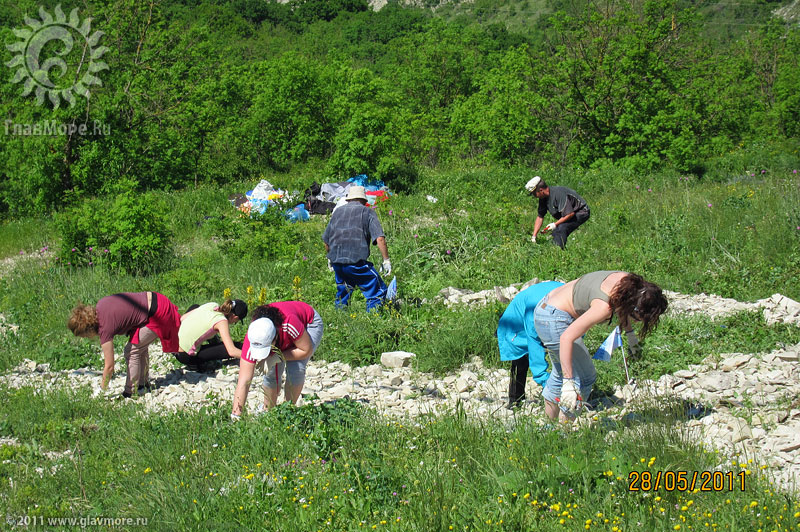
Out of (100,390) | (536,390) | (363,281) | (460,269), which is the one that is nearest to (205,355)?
(100,390)

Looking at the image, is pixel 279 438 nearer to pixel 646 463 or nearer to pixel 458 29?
pixel 646 463

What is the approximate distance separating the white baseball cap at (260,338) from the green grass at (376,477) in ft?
1.42

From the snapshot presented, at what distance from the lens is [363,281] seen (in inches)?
303

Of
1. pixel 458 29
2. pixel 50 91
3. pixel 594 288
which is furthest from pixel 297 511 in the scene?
pixel 458 29

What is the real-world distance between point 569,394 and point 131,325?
4.01 meters

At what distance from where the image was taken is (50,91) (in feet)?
48.5

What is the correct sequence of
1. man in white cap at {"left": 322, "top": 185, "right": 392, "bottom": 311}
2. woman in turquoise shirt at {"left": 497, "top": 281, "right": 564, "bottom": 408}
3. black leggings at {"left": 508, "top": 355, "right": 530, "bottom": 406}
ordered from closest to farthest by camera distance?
1. woman in turquoise shirt at {"left": 497, "top": 281, "right": 564, "bottom": 408}
2. black leggings at {"left": 508, "top": 355, "right": 530, "bottom": 406}
3. man in white cap at {"left": 322, "top": 185, "right": 392, "bottom": 311}

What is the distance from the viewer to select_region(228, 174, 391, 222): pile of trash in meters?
12.9

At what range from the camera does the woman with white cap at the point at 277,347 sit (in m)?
4.83

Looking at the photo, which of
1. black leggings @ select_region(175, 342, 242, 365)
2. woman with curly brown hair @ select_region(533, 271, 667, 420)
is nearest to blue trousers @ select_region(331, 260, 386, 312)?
black leggings @ select_region(175, 342, 242, 365)

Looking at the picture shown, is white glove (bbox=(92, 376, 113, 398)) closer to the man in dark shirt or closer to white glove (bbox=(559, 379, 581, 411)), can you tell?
white glove (bbox=(559, 379, 581, 411))

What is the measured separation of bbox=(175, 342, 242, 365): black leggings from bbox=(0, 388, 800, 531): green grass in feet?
6.32

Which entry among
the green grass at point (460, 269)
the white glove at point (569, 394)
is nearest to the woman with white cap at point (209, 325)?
the green grass at point (460, 269)
